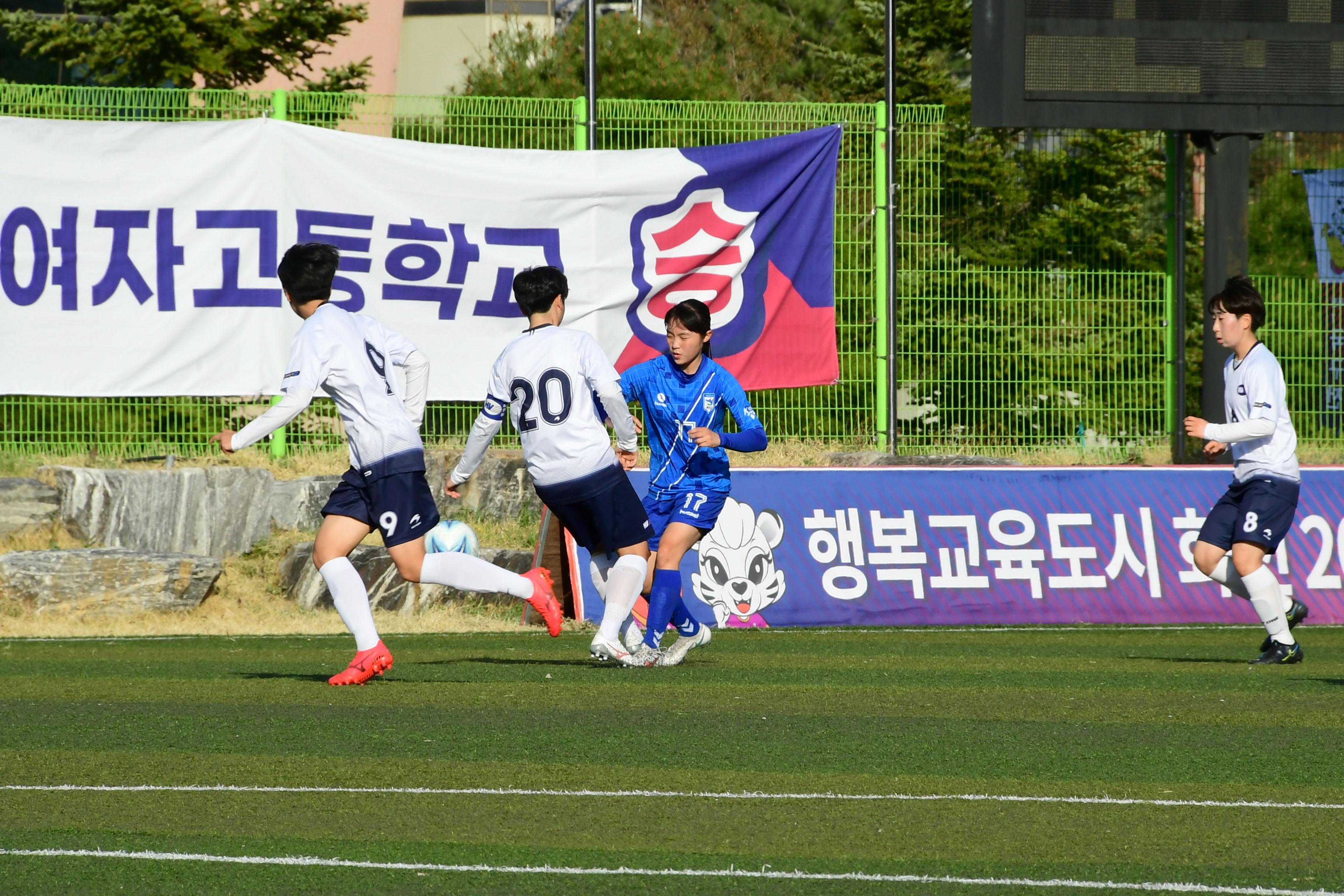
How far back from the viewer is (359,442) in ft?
26.2

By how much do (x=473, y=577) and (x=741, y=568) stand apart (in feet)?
12.3

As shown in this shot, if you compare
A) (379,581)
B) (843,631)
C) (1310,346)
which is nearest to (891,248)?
(1310,346)

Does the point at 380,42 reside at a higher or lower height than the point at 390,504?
higher

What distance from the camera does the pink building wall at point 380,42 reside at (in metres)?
43.1

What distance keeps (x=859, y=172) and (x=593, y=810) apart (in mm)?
10988

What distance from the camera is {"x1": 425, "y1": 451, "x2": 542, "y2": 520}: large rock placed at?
47.7 feet

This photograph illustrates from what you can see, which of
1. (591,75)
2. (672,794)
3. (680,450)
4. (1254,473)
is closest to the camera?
(672,794)

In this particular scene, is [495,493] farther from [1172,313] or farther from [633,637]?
[1172,313]

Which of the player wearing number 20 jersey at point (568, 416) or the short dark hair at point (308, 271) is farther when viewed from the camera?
the player wearing number 20 jersey at point (568, 416)

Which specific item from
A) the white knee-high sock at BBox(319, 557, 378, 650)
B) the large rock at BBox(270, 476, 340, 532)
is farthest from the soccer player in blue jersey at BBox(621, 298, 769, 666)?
the large rock at BBox(270, 476, 340, 532)

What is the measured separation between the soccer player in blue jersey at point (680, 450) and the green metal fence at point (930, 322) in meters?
5.93

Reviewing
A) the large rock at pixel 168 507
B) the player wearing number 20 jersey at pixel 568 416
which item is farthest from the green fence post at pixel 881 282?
the player wearing number 20 jersey at pixel 568 416

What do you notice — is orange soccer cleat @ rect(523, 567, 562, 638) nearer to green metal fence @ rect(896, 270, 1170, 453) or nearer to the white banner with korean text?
the white banner with korean text

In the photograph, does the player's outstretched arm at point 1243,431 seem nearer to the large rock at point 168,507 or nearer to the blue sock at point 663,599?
the blue sock at point 663,599
